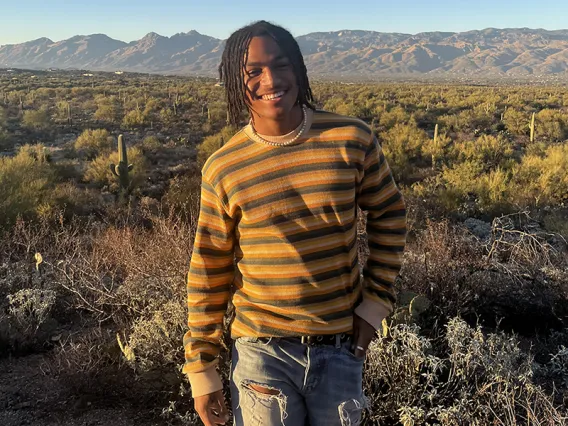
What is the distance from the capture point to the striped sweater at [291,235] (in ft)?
5.51

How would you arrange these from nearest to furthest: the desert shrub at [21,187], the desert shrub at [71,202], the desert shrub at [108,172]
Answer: the desert shrub at [21,187]
the desert shrub at [71,202]
the desert shrub at [108,172]

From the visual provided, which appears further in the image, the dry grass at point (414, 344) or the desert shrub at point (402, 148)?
the desert shrub at point (402, 148)

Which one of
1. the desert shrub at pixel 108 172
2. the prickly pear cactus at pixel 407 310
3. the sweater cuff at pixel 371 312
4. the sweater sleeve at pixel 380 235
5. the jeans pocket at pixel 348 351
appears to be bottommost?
the desert shrub at pixel 108 172

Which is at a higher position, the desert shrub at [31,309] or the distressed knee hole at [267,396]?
the distressed knee hole at [267,396]

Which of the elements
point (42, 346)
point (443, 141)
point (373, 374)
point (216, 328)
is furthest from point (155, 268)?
point (443, 141)

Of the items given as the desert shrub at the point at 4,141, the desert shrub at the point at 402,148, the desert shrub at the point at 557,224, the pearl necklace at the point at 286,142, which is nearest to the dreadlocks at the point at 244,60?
the pearl necklace at the point at 286,142

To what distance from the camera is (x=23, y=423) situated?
3809 mm

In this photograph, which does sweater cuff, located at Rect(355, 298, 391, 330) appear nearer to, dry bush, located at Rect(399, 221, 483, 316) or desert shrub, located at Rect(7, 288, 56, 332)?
dry bush, located at Rect(399, 221, 483, 316)

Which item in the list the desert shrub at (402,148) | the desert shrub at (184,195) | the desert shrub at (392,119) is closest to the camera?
the desert shrub at (184,195)

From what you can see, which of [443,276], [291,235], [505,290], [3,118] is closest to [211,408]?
[291,235]

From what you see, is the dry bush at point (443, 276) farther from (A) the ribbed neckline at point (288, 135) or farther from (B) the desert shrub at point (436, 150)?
(B) the desert shrub at point (436, 150)

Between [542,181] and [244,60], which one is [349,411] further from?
[542,181]

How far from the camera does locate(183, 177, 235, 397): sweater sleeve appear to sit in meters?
1.76

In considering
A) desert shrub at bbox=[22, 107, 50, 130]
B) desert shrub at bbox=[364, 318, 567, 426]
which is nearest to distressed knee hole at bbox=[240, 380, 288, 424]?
desert shrub at bbox=[364, 318, 567, 426]
